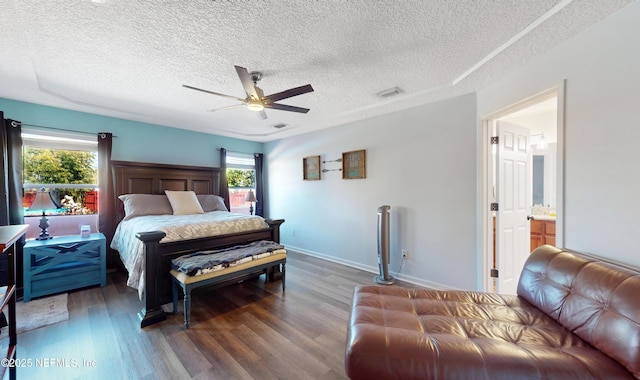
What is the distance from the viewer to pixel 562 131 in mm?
1738

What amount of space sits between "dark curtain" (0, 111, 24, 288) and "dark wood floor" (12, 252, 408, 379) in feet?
3.71

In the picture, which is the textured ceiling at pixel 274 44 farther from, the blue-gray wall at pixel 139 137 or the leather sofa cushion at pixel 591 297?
the leather sofa cushion at pixel 591 297

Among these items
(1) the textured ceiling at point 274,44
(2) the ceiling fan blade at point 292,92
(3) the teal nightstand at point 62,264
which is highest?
(1) the textured ceiling at point 274,44

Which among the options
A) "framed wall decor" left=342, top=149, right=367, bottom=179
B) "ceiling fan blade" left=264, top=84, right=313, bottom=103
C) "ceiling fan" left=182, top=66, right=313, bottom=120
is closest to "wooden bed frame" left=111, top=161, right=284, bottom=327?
"framed wall decor" left=342, top=149, right=367, bottom=179

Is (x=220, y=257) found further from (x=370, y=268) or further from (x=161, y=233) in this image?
(x=370, y=268)

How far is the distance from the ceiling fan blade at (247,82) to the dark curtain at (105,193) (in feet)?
9.27

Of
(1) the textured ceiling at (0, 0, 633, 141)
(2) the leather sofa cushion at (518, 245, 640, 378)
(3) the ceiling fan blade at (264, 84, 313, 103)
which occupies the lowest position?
(2) the leather sofa cushion at (518, 245, 640, 378)

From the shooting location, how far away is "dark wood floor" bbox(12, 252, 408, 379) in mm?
1668

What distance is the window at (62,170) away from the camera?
3.14 metres

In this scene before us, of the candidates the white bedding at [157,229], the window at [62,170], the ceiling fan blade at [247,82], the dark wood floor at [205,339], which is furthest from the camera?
the window at [62,170]

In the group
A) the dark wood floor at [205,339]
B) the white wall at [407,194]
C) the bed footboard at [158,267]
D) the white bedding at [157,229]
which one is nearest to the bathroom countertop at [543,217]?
the white wall at [407,194]

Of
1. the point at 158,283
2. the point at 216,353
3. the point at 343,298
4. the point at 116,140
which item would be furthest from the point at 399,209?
the point at 116,140

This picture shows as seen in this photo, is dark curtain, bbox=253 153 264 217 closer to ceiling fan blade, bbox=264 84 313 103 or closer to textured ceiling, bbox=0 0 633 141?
textured ceiling, bbox=0 0 633 141

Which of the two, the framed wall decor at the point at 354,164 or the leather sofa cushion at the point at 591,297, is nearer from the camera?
the leather sofa cushion at the point at 591,297
